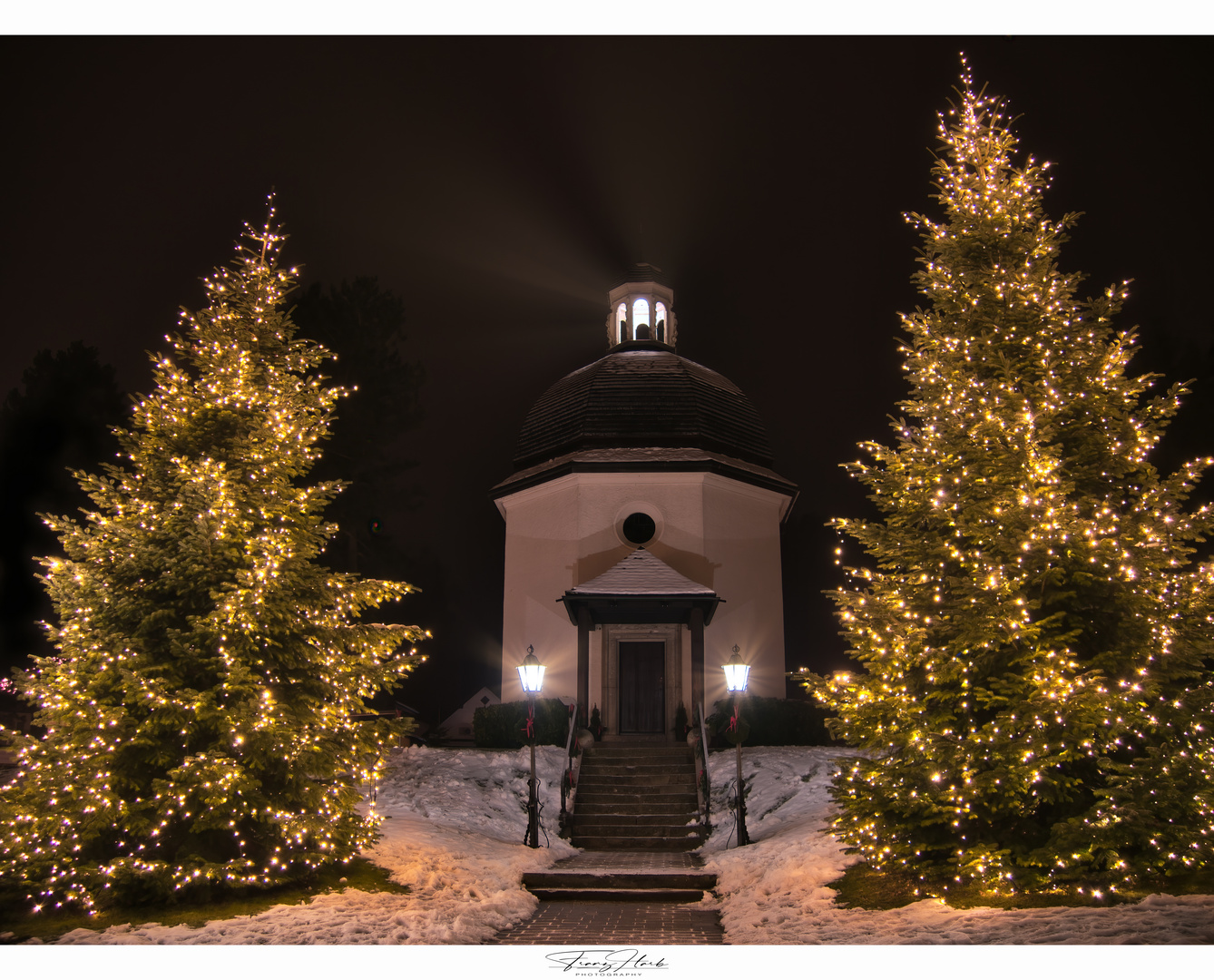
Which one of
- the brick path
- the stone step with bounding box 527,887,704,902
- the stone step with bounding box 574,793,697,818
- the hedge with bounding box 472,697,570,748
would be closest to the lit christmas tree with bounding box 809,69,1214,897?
the brick path

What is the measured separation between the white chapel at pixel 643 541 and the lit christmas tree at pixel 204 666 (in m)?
8.08

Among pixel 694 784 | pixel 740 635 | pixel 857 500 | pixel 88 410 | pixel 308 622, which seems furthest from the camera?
pixel 857 500

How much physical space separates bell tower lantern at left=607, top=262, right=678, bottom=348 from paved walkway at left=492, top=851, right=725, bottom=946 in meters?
16.6

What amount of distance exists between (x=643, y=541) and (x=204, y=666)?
1215 cm

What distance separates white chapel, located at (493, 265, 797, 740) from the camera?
18.0 meters

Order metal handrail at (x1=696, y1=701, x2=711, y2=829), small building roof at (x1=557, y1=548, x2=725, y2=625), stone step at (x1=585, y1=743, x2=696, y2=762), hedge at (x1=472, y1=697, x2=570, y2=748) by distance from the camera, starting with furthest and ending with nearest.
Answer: hedge at (x1=472, y1=697, x2=570, y2=748), small building roof at (x1=557, y1=548, x2=725, y2=625), stone step at (x1=585, y1=743, x2=696, y2=762), metal handrail at (x1=696, y1=701, x2=711, y2=829)

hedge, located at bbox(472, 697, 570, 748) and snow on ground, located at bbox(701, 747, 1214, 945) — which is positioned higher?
hedge, located at bbox(472, 697, 570, 748)

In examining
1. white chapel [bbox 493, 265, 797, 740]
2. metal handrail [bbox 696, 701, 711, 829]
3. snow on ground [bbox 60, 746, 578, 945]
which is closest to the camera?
snow on ground [bbox 60, 746, 578, 945]

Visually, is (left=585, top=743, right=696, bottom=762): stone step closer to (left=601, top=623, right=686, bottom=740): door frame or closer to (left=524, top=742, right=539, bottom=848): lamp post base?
(left=601, top=623, right=686, bottom=740): door frame

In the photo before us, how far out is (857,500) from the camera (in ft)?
101

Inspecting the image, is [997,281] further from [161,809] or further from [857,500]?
[857,500]

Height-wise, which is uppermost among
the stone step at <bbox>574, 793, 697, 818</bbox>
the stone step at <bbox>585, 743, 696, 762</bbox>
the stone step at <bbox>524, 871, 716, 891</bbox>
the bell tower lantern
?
the bell tower lantern
